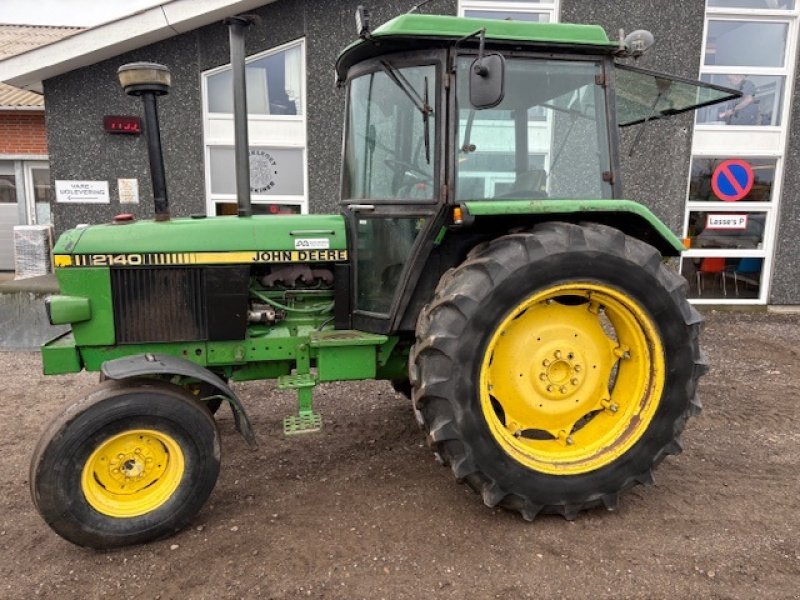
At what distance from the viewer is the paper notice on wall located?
24.5 feet

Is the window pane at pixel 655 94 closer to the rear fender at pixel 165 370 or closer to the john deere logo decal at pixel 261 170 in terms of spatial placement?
the rear fender at pixel 165 370

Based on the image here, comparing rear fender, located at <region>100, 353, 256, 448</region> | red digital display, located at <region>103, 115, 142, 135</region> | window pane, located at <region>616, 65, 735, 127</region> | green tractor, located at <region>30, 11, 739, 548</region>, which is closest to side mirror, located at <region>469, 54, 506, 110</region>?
green tractor, located at <region>30, 11, 739, 548</region>

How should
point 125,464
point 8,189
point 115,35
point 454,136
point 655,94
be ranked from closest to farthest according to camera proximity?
point 125,464, point 454,136, point 655,94, point 115,35, point 8,189

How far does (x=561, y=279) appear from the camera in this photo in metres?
2.85

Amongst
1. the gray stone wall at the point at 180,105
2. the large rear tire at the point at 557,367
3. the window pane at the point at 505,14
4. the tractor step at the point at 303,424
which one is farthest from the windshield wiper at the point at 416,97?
the window pane at the point at 505,14

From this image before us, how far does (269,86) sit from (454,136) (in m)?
5.33

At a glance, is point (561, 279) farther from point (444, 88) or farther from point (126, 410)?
point (126, 410)

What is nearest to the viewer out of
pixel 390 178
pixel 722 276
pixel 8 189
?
pixel 390 178

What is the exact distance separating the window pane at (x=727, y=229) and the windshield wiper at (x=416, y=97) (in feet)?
20.9

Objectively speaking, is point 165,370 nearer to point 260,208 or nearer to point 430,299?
point 430,299

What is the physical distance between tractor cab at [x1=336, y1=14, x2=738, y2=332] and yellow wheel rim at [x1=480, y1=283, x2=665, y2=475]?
54cm

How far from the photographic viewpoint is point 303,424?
3.15 m

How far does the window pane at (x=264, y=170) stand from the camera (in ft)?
24.9

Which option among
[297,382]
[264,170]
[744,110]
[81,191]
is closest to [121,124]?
[81,191]
